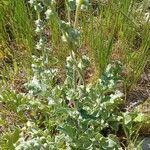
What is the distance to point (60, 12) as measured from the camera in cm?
340

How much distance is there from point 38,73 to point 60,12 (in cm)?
101

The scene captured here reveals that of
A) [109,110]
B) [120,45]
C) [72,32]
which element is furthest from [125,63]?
[72,32]

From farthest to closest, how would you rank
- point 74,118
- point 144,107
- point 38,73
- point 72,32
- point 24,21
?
point 24,21 < point 144,107 < point 38,73 < point 74,118 < point 72,32

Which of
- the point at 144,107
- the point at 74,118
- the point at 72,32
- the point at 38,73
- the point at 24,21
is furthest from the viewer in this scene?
the point at 24,21

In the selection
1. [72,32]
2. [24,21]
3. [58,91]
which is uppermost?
[72,32]

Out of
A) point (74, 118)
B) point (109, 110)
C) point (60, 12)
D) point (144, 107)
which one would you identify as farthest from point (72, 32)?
point (60, 12)

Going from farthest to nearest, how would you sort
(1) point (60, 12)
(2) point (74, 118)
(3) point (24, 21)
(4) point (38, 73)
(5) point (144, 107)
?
(1) point (60, 12)
(3) point (24, 21)
(5) point (144, 107)
(4) point (38, 73)
(2) point (74, 118)

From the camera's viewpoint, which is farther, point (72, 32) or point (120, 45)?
point (120, 45)

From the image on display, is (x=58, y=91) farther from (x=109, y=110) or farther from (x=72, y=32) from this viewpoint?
(x=72, y=32)

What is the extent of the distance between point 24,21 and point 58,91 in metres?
0.59

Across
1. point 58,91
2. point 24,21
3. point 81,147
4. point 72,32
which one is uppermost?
point 72,32

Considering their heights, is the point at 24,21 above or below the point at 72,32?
below

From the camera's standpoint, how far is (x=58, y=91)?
2533mm

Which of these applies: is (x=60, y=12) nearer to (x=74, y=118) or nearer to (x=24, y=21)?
(x=24, y=21)
